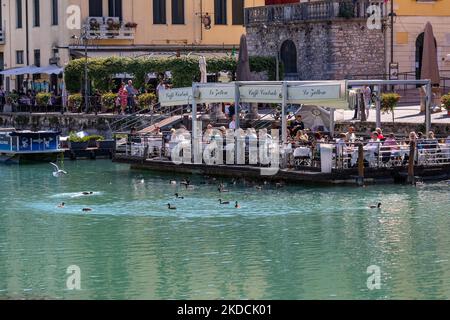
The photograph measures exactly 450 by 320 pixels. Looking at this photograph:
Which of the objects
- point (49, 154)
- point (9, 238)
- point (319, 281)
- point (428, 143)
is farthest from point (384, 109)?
point (319, 281)

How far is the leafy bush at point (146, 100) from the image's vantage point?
59.9 m

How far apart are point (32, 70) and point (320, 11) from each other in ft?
64.2

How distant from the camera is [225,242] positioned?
1236 inches

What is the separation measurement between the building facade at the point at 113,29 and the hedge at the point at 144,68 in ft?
10.5

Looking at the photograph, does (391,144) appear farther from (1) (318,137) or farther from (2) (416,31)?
(2) (416,31)

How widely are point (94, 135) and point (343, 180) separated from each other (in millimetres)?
21041

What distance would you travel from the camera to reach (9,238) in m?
32.8

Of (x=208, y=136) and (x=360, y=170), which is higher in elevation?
(x=208, y=136)

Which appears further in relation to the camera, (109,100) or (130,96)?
(109,100)

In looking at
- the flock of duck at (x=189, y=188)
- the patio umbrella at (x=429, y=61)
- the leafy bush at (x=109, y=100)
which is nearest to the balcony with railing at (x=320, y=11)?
the leafy bush at (x=109, y=100)

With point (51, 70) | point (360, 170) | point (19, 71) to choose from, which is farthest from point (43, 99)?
point (360, 170)

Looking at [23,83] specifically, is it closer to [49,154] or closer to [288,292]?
[49,154]

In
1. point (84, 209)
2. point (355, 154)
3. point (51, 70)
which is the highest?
point (51, 70)

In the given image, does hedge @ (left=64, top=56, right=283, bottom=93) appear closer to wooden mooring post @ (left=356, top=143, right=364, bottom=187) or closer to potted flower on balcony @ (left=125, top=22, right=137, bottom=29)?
potted flower on balcony @ (left=125, top=22, right=137, bottom=29)
